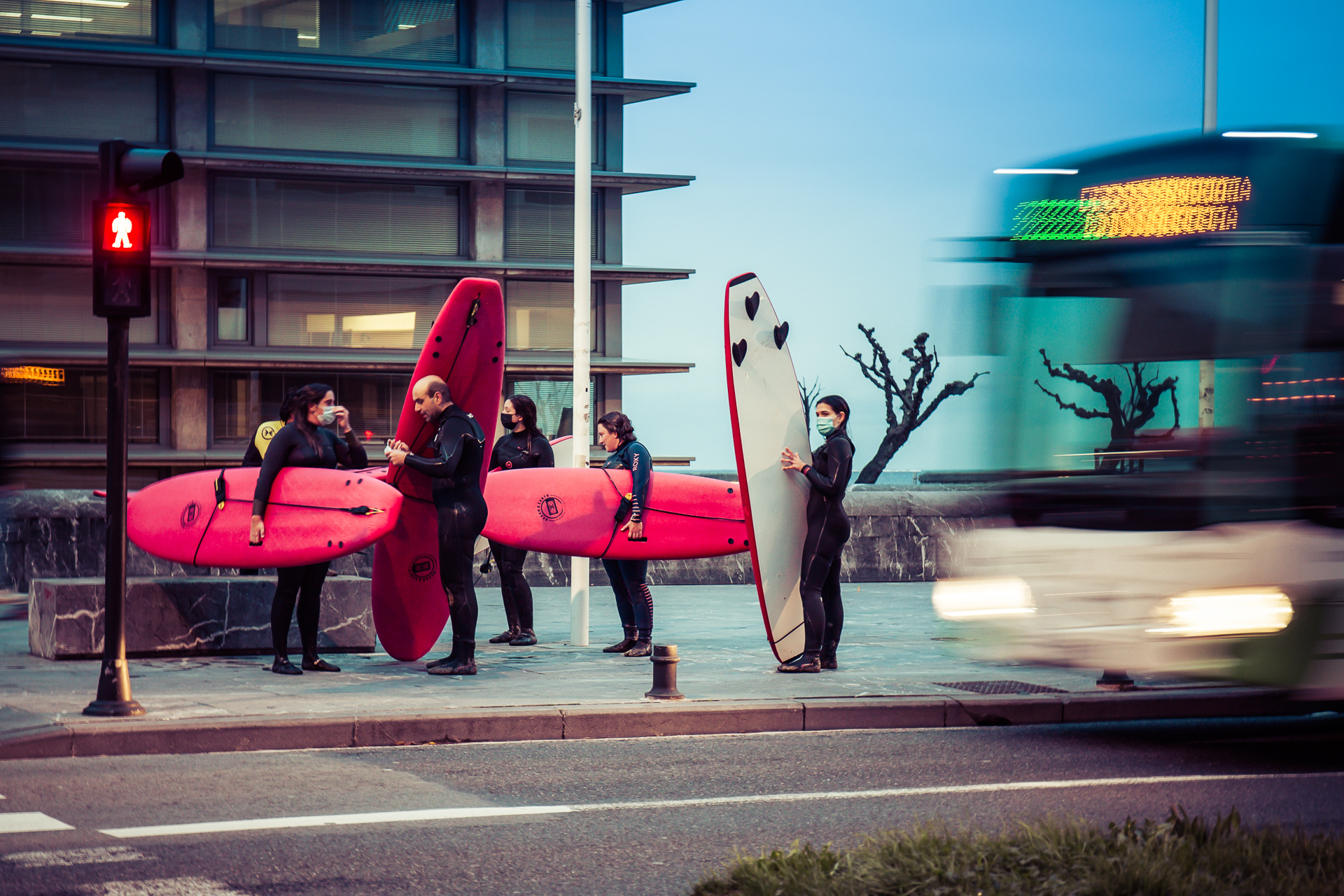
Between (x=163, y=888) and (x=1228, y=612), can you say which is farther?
(x=1228, y=612)

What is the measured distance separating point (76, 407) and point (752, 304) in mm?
24252

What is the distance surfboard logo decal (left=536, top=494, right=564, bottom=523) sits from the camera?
11.1 meters

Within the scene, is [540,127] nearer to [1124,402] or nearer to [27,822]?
[1124,402]

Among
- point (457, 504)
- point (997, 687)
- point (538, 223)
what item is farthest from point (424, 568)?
point (538, 223)

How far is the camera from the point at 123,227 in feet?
24.7

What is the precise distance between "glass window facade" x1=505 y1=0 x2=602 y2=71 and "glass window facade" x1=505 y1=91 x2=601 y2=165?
716 millimetres

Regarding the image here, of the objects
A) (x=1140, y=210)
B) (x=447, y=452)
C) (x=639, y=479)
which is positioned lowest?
(x=639, y=479)

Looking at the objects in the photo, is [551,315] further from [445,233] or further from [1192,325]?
[1192,325]

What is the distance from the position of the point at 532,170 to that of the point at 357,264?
426cm

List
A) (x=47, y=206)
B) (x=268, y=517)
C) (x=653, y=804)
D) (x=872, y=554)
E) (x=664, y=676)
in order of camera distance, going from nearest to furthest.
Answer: (x=653, y=804), (x=664, y=676), (x=268, y=517), (x=872, y=554), (x=47, y=206)

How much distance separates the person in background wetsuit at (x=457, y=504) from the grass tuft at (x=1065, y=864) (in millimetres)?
4908

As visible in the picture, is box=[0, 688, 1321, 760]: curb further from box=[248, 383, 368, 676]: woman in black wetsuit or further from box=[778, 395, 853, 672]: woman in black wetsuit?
box=[248, 383, 368, 676]: woman in black wetsuit

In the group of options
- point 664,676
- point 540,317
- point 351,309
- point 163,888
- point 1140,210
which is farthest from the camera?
point 540,317

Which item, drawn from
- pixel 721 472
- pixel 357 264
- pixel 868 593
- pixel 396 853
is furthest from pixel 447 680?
pixel 357 264
